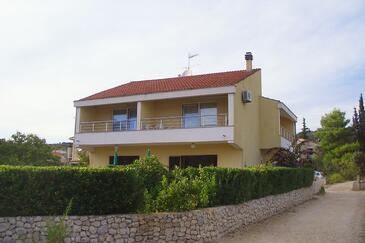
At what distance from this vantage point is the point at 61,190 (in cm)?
1163

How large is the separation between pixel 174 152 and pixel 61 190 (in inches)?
655

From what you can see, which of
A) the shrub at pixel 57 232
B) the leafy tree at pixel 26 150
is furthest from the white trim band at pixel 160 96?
the shrub at pixel 57 232

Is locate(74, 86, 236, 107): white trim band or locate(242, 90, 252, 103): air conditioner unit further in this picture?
locate(242, 90, 252, 103): air conditioner unit

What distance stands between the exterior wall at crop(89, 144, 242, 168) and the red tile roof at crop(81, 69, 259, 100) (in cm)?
356

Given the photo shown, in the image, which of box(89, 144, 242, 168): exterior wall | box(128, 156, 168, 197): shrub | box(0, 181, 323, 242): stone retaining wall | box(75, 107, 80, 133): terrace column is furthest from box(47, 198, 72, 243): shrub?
box(75, 107, 80, 133): terrace column

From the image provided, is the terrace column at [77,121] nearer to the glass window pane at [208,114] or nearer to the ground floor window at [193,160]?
the ground floor window at [193,160]

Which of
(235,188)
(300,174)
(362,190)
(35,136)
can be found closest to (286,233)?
(235,188)

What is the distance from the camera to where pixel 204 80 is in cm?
2922

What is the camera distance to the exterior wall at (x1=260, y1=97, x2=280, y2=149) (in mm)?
29828

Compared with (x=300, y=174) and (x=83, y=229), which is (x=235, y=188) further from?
(x=300, y=174)

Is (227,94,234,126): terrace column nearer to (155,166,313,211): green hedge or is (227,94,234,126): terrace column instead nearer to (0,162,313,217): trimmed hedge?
(155,166,313,211): green hedge

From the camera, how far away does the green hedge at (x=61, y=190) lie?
37.8ft

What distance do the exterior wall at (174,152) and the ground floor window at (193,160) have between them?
0.67 ft

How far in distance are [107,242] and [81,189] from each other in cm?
152
